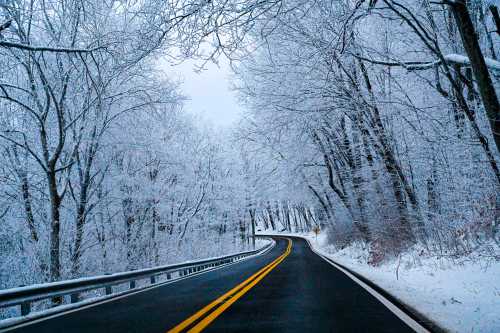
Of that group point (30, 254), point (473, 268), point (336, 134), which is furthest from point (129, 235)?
point (473, 268)

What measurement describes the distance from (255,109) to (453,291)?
1186cm

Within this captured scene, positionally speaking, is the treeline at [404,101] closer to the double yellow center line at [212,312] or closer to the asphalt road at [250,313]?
the asphalt road at [250,313]

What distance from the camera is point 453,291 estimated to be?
7.30 metres

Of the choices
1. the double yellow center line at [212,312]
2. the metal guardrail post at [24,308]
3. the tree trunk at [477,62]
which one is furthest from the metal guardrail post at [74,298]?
the tree trunk at [477,62]

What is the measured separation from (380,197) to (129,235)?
39.9 feet

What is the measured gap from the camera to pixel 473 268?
25.9ft

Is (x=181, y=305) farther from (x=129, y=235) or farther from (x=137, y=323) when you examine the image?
(x=129, y=235)

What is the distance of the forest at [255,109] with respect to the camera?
271 inches

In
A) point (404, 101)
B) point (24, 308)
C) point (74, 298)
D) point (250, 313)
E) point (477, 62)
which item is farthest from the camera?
point (404, 101)

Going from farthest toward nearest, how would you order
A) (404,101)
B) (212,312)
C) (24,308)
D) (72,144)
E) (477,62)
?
(72,144) < (404,101) < (24,308) < (212,312) < (477,62)

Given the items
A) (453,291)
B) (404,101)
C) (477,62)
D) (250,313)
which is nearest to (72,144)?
(404,101)

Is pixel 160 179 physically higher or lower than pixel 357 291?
higher

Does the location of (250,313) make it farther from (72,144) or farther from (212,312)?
(72,144)

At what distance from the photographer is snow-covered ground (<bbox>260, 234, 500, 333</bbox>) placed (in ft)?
16.7
